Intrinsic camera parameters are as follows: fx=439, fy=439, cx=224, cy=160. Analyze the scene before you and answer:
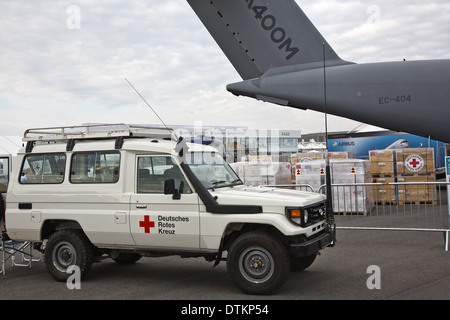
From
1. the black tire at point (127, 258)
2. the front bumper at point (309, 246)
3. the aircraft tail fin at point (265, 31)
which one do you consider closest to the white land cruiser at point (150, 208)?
the front bumper at point (309, 246)

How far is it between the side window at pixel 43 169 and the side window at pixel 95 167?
23 cm

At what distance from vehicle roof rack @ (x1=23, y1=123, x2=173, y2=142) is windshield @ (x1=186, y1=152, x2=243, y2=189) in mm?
880

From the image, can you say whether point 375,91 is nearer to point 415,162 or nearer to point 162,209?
point 415,162

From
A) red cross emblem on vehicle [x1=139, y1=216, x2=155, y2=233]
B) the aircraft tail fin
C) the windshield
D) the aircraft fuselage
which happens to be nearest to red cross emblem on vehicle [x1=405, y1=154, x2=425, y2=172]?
the aircraft fuselage

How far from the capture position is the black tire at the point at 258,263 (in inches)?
216

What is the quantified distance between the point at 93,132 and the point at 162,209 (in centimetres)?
190

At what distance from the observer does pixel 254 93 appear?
38.1ft

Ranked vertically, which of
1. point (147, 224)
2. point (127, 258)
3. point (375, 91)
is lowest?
point (127, 258)

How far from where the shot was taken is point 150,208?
240 inches

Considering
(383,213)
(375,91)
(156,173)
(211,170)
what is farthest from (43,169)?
(383,213)

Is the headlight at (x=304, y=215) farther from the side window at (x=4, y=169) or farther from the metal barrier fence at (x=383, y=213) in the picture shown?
the side window at (x=4, y=169)

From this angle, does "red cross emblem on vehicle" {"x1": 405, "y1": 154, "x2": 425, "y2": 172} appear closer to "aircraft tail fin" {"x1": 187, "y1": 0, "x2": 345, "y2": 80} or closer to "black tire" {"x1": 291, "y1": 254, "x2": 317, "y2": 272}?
"aircraft tail fin" {"x1": 187, "y1": 0, "x2": 345, "y2": 80}

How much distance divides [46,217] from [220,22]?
738cm
